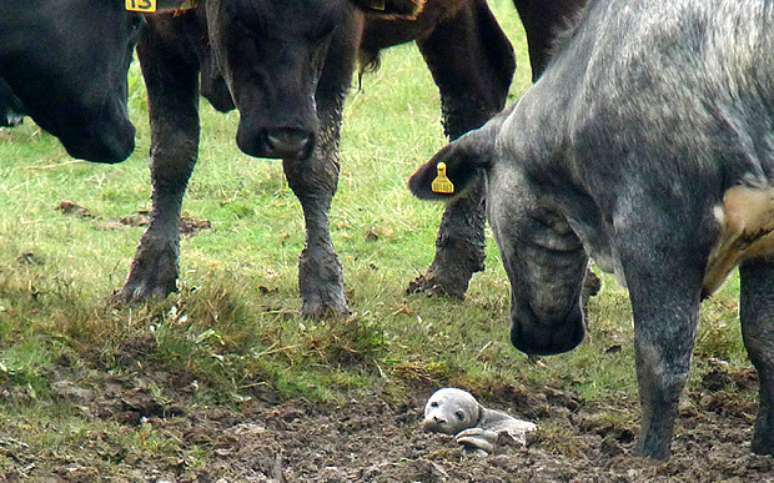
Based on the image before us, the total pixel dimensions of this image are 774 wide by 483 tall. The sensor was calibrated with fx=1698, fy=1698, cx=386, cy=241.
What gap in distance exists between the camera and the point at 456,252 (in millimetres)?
9078

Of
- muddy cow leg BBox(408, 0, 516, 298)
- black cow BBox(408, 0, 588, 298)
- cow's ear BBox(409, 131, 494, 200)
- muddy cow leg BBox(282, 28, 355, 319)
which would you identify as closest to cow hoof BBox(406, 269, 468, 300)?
black cow BBox(408, 0, 588, 298)

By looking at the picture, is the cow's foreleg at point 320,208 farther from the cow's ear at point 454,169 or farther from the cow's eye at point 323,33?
the cow's ear at point 454,169

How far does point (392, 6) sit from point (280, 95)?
0.93 metres

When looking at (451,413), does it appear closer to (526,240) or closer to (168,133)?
(526,240)

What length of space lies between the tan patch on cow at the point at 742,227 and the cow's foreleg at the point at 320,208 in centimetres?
231

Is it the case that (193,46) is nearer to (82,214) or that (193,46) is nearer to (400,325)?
(400,325)

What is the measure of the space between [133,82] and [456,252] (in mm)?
4692

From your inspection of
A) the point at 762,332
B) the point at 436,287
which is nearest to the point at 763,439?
the point at 762,332

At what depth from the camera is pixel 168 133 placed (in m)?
8.16

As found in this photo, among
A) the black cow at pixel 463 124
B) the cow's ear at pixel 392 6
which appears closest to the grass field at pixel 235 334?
the black cow at pixel 463 124

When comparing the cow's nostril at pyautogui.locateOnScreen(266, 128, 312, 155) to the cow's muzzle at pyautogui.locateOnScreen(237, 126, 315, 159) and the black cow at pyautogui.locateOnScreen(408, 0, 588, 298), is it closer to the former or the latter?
the cow's muzzle at pyautogui.locateOnScreen(237, 126, 315, 159)

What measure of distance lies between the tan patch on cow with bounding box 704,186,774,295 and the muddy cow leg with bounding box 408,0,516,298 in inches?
121

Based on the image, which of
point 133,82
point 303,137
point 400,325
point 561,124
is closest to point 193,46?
point 303,137

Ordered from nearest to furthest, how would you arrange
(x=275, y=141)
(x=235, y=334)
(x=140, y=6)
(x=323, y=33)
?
(x=140, y=6) → (x=235, y=334) → (x=275, y=141) → (x=323, y=33)
